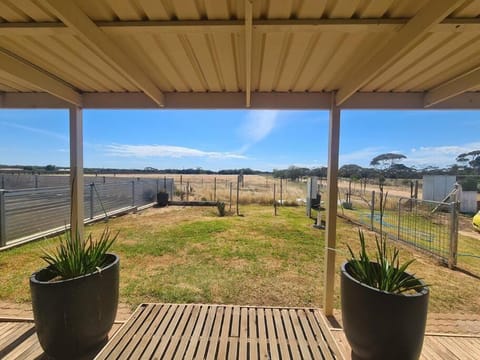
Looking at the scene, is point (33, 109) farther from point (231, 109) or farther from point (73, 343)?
point (73, 343)

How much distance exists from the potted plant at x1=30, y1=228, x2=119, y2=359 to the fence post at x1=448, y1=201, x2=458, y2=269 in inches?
183

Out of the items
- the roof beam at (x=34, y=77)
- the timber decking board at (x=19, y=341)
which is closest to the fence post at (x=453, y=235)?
the timber decking board at (x=19, y=341)

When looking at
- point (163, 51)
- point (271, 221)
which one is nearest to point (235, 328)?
point (163, 51)

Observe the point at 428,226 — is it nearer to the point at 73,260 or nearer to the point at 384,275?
the point at 384,275

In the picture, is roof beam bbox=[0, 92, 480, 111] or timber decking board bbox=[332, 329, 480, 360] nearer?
timber decking board bbox=[332, 329, 480, 360]

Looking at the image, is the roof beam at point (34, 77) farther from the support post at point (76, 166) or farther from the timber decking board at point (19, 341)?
the timber decking board at point (19, 341)

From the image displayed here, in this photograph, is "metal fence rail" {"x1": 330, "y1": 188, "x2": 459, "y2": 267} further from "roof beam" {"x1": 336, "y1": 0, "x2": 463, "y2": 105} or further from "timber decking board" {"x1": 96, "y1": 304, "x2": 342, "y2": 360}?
"roof beam" {"x1": 336, "y1": 0, "x2": 463, "y2": 105}

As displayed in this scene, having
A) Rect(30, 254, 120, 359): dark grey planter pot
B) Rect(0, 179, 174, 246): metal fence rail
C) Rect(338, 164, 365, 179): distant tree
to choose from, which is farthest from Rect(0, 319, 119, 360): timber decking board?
Rect(338, 164, 365, 179): distant tree

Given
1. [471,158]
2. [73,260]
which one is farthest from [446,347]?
[471,158]

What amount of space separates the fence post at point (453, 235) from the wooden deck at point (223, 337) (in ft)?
7.44

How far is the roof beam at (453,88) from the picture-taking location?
5.75 ft

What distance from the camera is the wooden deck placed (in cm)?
169

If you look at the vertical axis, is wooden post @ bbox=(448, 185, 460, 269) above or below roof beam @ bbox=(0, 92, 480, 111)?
below

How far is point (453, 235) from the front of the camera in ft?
12.8
